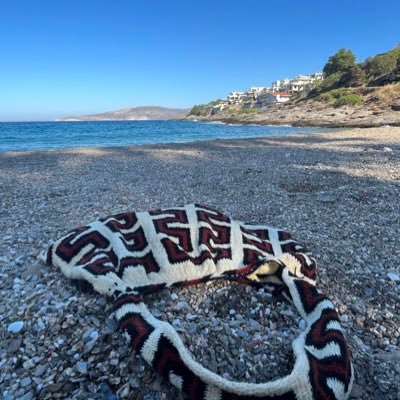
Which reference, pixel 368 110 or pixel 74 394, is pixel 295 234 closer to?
pixel 74 394

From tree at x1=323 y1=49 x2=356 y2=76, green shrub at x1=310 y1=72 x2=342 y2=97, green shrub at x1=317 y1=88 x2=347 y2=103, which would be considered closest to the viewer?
green shrub at x1=317 y1=88 x2=347 y2=103

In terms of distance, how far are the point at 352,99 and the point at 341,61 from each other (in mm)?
38723

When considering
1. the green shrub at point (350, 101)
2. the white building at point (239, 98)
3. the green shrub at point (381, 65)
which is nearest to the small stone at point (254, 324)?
the green shrub at point (350, 101)

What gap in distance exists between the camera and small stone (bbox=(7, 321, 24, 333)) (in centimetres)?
269

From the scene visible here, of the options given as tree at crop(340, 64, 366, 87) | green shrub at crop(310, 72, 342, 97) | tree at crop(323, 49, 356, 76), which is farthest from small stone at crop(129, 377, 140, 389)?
tree at crop(323, 49, 356, 76)

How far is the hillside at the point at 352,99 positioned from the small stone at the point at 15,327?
36028 mm

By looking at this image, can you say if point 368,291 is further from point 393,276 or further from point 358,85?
point 358,85

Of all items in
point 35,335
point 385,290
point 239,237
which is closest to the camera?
point 35,335

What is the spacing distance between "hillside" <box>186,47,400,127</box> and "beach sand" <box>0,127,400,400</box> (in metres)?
29.4

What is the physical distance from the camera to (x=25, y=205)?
703 centimetres

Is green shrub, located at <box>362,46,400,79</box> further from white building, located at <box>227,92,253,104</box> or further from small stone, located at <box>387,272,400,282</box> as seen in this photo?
small stone, located at <box>387,272,400,282</box>

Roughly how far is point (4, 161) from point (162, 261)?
1440 centimetres

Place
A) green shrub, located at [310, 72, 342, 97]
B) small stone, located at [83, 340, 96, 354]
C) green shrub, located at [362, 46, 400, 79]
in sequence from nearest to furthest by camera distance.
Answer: small stone, located at [83, 340, 96, 354]
green shrub, located at [362, 46, 400, 79]
green shrub, located at [310, 72, 342, 97]

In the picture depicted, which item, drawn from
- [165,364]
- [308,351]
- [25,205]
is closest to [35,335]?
[165,364]
